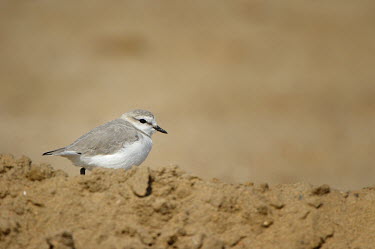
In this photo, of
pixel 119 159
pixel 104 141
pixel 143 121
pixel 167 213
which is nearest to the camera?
pixel 167 213

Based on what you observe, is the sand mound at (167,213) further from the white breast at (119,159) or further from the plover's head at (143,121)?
the plover's head at (143,121)

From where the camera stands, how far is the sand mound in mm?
7332

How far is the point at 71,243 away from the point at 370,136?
24.7m

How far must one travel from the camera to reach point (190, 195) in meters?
8.10

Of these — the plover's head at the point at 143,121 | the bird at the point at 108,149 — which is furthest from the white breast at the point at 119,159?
the plover's head at the point at 143,121

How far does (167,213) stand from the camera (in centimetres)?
774

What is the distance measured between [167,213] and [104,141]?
3212mm

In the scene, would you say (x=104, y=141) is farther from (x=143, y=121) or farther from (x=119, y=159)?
(x=143, y=121)

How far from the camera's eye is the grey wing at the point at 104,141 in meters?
10.6

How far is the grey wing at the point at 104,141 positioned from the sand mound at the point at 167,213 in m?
2.02

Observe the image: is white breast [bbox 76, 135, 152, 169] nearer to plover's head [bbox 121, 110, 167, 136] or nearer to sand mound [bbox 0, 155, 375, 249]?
plover's head [bbox 121, 110, 167, 136]

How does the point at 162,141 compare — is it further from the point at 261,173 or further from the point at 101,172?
the point at 101,172

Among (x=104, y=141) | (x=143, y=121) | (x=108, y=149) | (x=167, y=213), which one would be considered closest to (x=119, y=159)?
(x=108, y=149)

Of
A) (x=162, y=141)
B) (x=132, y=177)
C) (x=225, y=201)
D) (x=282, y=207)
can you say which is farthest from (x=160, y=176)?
(x=162, y=141)
